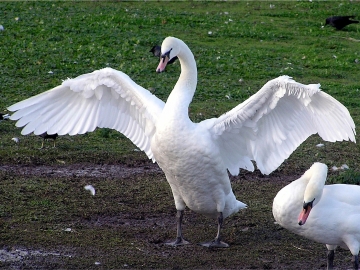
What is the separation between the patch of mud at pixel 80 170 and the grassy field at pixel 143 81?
0.30ft

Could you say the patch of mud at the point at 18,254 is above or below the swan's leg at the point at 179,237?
below

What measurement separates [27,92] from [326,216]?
21.1 ft

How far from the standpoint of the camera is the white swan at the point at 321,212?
20.9ft

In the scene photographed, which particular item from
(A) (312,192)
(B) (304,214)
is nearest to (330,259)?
(B) (304,214)

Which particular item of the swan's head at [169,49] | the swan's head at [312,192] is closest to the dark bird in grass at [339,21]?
the swan's head at [169,49]

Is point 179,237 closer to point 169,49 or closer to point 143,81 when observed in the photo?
point 169,49

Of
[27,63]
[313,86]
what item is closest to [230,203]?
[313,86]

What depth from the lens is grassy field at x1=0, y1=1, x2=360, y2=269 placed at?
7113 millimetres

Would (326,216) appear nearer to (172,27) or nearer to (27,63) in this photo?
(27,63)

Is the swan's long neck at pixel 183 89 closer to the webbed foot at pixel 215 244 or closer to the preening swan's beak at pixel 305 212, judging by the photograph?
the webbed foot at pixel 215 244

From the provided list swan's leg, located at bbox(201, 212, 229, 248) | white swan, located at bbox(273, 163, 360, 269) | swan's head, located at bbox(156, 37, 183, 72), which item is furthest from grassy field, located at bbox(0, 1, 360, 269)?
swan's head, located at bbox(156, 37, 183, 72)

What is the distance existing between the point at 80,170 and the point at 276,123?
2.83 m

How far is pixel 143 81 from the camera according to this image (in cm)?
1238

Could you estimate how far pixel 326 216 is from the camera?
6410 millimetres
